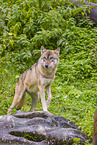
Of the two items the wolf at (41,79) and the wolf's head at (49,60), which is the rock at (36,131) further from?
the wolf's head at (49,60)

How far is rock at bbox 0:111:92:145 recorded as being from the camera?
3588mm

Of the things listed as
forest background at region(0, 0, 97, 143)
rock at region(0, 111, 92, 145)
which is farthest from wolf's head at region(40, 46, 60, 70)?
forest background at region(0, 0, 97, 143)

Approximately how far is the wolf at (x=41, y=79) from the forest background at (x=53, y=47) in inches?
42.1

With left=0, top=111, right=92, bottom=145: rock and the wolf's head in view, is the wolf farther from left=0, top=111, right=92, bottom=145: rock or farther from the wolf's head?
left=0, top=111, right=92, bottom=145: rock

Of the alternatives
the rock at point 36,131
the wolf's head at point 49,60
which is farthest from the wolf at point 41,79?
the rock at point 36,131

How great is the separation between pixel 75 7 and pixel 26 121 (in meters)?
7.20

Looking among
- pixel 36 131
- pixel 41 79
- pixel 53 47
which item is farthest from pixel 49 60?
pixel 53 47

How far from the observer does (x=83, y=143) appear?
3670 millimetres

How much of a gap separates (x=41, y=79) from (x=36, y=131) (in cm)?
158

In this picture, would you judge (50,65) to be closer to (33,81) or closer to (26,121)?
(33,81)

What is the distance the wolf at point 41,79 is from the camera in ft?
16.5

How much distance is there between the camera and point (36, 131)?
382 cm

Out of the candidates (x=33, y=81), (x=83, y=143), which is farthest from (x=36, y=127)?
(x=33, y=81)

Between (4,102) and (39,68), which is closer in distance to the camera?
(39,68)
